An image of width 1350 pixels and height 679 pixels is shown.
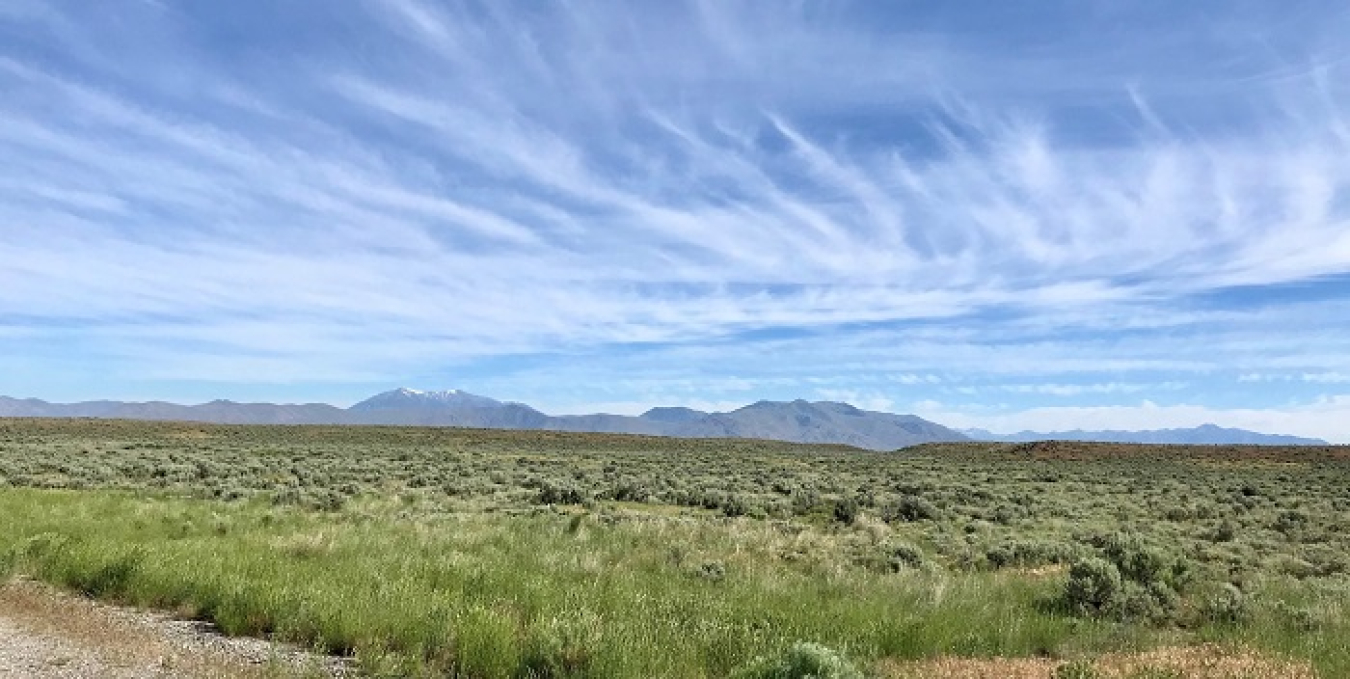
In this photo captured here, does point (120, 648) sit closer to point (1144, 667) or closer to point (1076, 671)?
point (1076, 671)

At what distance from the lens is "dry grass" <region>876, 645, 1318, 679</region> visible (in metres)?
7.61

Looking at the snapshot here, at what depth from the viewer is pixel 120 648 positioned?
27.2 feet

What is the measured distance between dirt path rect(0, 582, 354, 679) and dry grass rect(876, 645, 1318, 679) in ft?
17.5

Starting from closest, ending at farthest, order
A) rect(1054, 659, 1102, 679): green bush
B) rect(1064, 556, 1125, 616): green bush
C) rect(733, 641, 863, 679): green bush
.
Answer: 1. rect(733, 641, 863, 679): green bush
2. rect(1054, 659, 1102, 679): green bush
3. rect(1064, 556, 1125, 616): green bush

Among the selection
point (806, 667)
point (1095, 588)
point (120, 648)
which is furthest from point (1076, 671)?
point (120, 648)

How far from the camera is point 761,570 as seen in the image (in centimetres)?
1509

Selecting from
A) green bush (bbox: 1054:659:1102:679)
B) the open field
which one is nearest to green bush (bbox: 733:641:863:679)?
the open field

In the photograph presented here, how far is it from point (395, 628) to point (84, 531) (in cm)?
1031

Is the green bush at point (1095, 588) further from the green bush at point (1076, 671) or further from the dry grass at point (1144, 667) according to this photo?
the green bush at point (1076, 671)

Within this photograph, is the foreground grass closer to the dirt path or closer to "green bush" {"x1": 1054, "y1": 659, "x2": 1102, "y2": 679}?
the dirt path

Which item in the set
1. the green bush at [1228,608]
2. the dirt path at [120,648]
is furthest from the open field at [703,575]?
the dirt path at [120,648]

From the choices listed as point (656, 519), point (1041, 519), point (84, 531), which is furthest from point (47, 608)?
point (1041, 519)

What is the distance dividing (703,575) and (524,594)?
3.77m

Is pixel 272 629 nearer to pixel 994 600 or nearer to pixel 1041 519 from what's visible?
pixel 994 600
